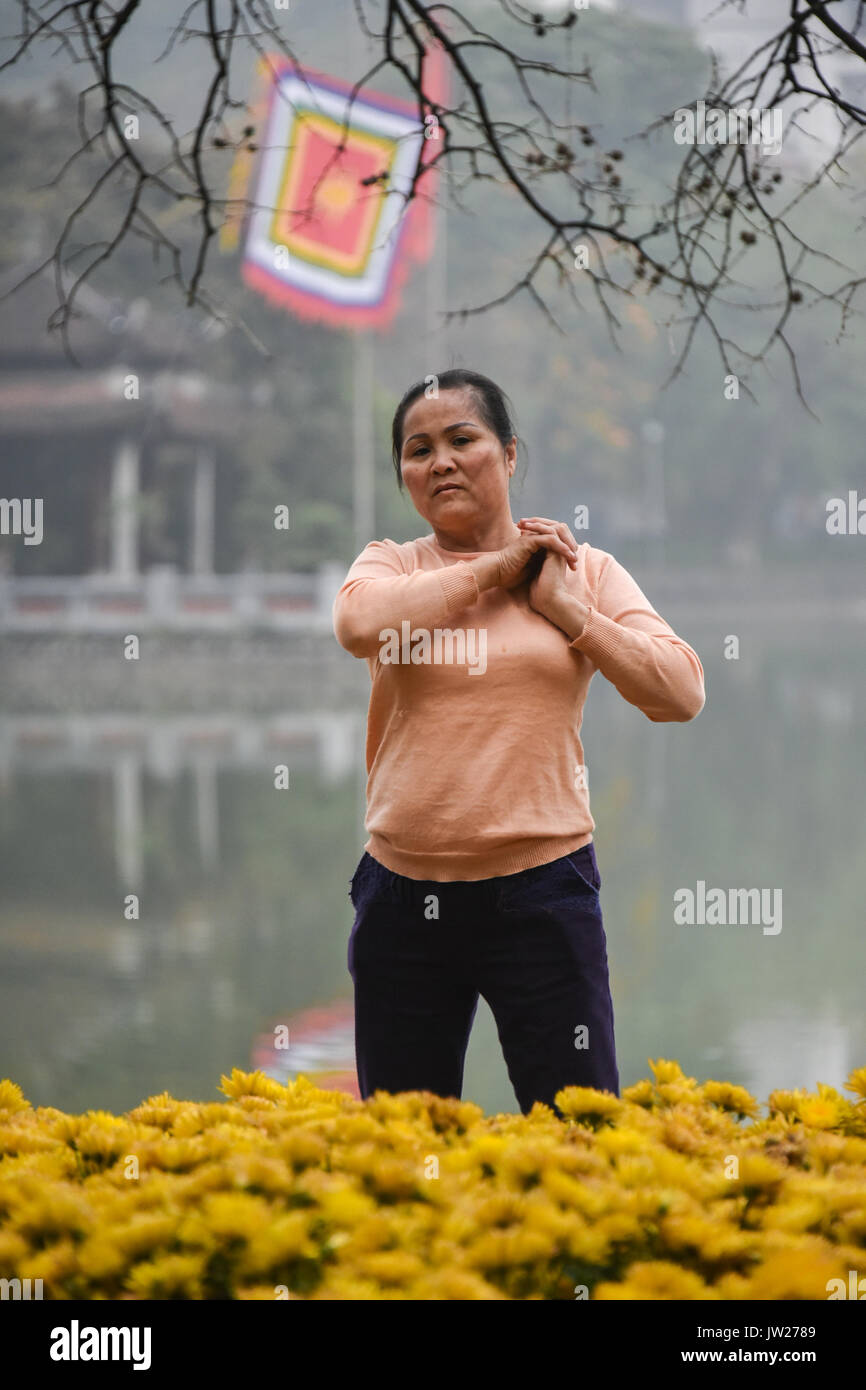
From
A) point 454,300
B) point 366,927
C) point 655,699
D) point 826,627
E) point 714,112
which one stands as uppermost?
point 454,300

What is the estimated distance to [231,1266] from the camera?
780 millimetres

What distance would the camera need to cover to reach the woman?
1.11 m

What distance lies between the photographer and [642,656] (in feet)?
3.70

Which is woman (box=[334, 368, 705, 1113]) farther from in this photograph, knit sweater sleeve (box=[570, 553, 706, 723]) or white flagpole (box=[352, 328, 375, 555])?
white flagpole (box=[352, 328, 375, 555])

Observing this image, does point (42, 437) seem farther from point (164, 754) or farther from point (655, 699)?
point (655, 699)

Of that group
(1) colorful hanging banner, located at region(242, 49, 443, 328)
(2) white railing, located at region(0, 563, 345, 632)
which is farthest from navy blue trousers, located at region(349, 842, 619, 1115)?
(2) white railing, located at region(0, 563, 345, 632)

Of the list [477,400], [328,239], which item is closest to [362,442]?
[328,239]

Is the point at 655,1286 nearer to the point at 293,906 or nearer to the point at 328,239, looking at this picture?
the point at 293,906

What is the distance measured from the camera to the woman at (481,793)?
1.11 metres

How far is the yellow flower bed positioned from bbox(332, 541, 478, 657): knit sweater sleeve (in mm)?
322

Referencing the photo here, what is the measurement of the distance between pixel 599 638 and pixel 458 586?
105 mm

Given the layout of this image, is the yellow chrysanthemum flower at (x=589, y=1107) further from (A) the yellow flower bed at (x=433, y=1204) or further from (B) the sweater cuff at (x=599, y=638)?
(B) the sweater cuff at (x=599, y=638)

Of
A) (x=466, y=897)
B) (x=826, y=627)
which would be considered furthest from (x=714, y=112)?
(x=826, y=627)
